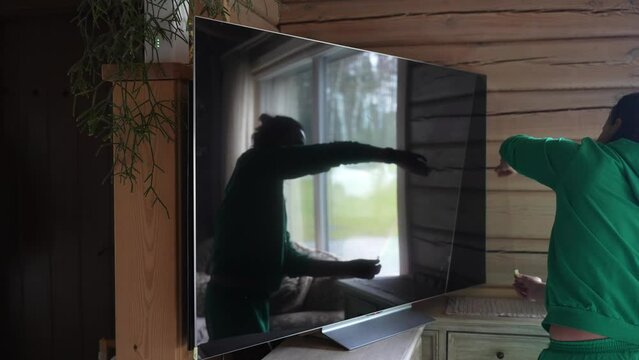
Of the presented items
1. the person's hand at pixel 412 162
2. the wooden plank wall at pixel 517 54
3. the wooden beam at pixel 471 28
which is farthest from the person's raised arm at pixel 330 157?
the wooden beam at pixel 471 28

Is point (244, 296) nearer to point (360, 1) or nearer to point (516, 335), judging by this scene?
point (516, 335)

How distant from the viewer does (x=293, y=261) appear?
1684mm

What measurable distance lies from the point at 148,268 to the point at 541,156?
1099 millimetres

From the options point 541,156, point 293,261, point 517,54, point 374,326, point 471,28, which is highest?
point 471,28

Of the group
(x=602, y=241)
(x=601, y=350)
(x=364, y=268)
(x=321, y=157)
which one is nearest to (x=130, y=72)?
(x=321, y=157)

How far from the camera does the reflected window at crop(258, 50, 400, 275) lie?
1.68m

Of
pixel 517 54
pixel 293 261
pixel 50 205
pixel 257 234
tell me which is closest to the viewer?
pixel 257 234

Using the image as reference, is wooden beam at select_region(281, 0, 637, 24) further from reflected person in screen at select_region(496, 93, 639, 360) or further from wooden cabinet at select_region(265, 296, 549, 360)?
wooden cabinet at select_region(265, 296, 549, 360)

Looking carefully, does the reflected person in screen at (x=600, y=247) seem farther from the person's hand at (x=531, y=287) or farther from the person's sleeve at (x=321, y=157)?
the person's sleeve at (x=321, y=157)

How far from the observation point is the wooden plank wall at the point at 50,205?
8.18 ft

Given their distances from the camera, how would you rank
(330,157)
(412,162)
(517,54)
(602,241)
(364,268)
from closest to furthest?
(602,241) < (330,157) < (364,268) < (412,162) < (517,54)

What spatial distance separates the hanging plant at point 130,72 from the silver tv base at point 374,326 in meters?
0.77

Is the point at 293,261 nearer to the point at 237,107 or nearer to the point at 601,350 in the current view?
the point at 237,107

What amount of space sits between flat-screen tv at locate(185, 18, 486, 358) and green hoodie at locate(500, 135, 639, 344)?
2.16 feet
